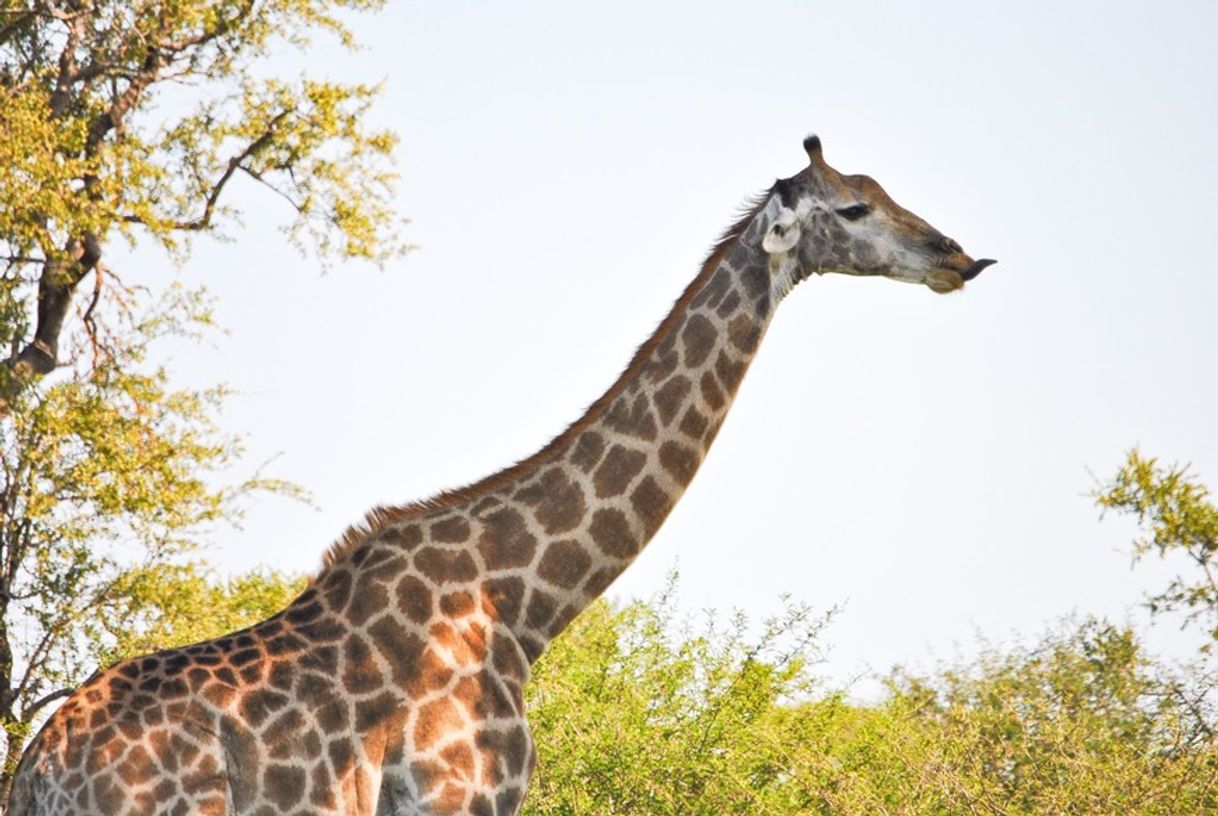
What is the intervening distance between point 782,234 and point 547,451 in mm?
1532

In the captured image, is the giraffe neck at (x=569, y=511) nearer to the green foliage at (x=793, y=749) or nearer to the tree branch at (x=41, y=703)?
the green foliage at (x=793, y=749)

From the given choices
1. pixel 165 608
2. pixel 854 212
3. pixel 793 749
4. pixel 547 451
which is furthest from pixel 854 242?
pixel 165 608

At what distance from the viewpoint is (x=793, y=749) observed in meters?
13.2

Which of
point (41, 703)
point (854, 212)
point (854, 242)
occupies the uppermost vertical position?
point (854, 212)

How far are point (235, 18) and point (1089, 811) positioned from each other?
42.7 ft

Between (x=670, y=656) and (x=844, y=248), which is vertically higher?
(x=844, y=248)

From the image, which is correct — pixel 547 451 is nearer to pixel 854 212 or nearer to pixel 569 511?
pixel 569 511

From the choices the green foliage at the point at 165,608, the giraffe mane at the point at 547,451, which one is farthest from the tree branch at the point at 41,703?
the giraffe mane at the point at 547,451

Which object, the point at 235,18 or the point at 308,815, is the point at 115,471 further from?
the point at 308,815

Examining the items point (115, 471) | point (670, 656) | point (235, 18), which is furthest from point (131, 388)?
point (670, 656)

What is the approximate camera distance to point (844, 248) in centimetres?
872

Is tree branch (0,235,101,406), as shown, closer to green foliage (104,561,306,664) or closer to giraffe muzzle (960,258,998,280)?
green foliage (104,561,306,664)

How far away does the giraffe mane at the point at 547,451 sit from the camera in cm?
821

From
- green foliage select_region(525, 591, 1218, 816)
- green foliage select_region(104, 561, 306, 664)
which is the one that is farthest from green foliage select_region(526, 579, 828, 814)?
green foliage select_region(104, 561, 306, 664)
